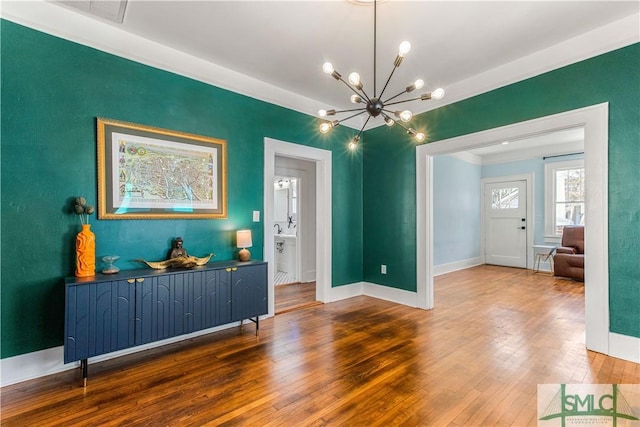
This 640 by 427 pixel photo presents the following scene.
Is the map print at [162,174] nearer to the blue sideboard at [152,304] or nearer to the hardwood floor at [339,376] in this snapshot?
the blue sideboard at [152,304]

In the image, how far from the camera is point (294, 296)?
4605mm

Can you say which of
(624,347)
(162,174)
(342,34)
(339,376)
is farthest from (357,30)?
(624,347)

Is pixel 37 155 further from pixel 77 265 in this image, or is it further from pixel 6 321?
pixel 6 321

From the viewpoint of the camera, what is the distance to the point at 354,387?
2.12 m

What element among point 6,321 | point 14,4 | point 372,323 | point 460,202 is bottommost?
point 372,323

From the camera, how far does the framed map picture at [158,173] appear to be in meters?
2.60

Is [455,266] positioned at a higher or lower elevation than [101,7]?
lower

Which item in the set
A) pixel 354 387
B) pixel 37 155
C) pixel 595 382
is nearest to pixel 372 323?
pixel 354 387

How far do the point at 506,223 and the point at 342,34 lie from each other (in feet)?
22.0

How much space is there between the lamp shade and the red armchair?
5907 mm

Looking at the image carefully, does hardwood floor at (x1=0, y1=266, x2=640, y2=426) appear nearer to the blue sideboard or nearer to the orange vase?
the blue sideboard

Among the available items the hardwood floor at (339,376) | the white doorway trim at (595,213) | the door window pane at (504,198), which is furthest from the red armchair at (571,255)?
the white doorway trim at (595,213)

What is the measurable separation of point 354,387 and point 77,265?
235 centimetres
